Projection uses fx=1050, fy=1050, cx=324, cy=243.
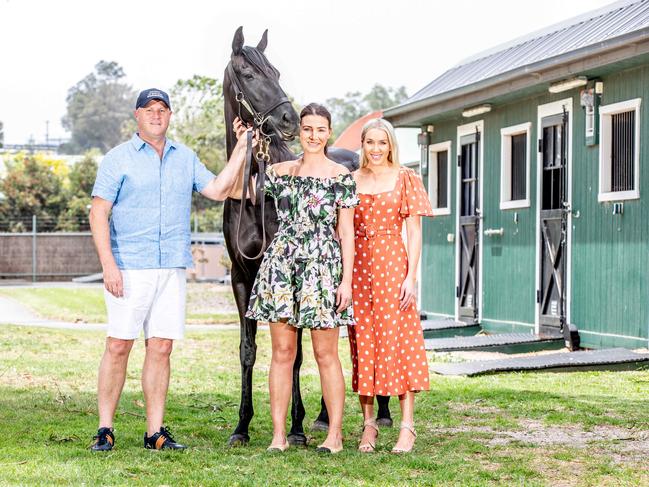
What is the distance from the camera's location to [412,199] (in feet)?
19.3

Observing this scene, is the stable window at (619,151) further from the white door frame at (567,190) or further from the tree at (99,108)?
the tree at (99,108)

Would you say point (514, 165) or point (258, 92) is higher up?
point (514, 165)

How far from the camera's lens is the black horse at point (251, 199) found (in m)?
6.02

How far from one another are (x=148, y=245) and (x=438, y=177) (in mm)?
11039

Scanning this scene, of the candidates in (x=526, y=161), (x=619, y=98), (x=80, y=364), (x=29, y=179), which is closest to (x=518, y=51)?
(x=526, y=161)

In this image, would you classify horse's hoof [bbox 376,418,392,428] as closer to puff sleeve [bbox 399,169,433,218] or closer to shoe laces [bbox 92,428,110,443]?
puff sleeve [bbox 399,169,433,218]

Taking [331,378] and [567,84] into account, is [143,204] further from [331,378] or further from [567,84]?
[567,84]

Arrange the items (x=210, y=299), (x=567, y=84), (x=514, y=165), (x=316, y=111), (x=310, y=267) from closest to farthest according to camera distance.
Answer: (x=310, y=267), (x=316, y=111), (x=567, y=84), (x=514, y=165), (x=210, y=299)

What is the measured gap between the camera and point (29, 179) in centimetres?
4319

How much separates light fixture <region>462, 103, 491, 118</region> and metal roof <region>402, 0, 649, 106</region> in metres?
0.36

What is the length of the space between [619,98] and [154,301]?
7153mm

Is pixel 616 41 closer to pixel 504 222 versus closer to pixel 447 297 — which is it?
pixel 504 222

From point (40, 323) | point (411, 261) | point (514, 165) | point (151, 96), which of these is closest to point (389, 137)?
point (411, 261)

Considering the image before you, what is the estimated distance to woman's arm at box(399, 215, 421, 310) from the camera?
19.2ft
